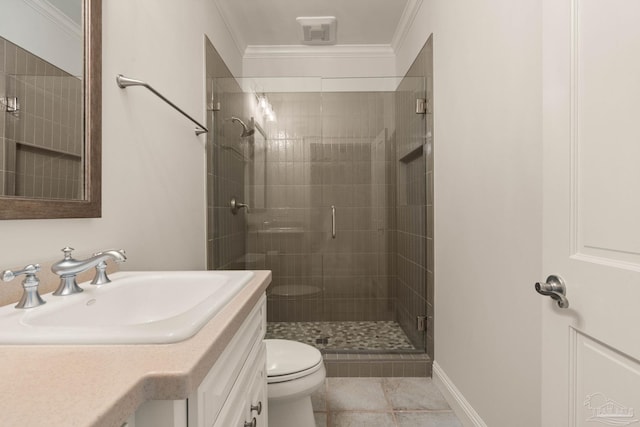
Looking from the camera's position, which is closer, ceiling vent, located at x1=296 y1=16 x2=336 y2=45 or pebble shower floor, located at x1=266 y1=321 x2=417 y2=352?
pebble shower floor, located at x1=266 y1=321 x2=417 y2=352

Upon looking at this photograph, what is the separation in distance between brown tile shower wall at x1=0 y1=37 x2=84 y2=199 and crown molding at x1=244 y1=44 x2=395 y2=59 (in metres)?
2.34

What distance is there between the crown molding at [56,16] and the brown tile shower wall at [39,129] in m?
0.13

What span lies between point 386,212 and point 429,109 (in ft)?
2.93

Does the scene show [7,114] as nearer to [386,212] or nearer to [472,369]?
[472,369]

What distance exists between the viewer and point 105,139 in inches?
45.7

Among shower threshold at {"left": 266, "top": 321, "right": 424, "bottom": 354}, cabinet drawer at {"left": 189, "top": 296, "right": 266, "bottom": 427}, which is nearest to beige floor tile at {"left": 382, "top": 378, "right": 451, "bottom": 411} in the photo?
shower threshold at {"left": 266, "top": 321, "right": 424, "bottom": 354}

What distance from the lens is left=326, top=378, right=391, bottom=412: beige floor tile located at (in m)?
1.84

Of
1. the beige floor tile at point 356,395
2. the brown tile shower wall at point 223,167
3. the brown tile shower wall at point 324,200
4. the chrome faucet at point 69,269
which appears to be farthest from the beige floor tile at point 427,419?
the chrome faucet at point 69,269

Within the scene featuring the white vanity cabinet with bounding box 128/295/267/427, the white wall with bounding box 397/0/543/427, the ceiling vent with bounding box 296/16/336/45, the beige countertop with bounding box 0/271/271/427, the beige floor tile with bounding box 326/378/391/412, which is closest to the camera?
the beige countertop with bounding box 0/271/271/427

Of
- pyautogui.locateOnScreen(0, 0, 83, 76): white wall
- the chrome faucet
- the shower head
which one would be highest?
the shower head

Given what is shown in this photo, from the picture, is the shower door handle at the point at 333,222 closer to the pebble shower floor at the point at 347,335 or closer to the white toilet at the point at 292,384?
the pebble shower floor at the point at 347,335

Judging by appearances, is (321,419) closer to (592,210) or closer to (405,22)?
(592,210)

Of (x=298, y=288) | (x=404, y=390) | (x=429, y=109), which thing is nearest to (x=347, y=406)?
(x=404, y=390)

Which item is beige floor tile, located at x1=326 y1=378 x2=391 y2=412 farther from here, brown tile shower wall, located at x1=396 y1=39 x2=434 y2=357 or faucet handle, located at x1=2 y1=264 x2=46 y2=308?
faucet handle, located at x1=2 y1=264 x2=46 y2=308
